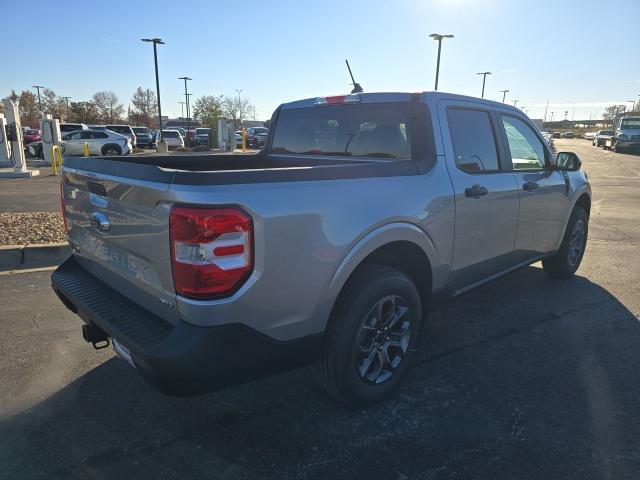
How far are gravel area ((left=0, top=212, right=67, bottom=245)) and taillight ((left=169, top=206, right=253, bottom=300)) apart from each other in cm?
485

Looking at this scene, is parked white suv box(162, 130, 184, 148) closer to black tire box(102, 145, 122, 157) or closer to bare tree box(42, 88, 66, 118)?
black tire box(102, 145, 122, 157)

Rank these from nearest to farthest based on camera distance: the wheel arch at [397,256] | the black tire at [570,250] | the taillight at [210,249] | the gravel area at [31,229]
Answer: the taillight at [210,249] → the wheel arch at [397,256] → the black tire at [570,250] → the gravel area at [31,229]

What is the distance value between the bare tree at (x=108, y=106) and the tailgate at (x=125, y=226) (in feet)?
277

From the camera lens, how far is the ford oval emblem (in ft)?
8.28

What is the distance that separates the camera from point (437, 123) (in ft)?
10.4

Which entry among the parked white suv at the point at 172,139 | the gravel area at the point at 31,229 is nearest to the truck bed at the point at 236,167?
the gravel area at the point at 31,229

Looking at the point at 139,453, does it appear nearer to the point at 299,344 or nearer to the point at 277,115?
the point at 299,344

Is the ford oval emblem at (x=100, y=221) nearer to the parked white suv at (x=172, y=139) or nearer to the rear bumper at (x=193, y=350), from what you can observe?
the rear bumper at (x=193, y=350)

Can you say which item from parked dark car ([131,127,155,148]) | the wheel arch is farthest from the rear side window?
parked dark car ([131,127,155,148])

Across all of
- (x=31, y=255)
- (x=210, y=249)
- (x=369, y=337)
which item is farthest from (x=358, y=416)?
(x=31, y=255)

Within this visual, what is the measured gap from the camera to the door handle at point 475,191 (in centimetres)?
326

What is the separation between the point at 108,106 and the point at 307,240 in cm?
9010

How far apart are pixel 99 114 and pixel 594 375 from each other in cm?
8265

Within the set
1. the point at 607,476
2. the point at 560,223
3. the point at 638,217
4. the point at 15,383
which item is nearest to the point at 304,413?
the point at 607,476
